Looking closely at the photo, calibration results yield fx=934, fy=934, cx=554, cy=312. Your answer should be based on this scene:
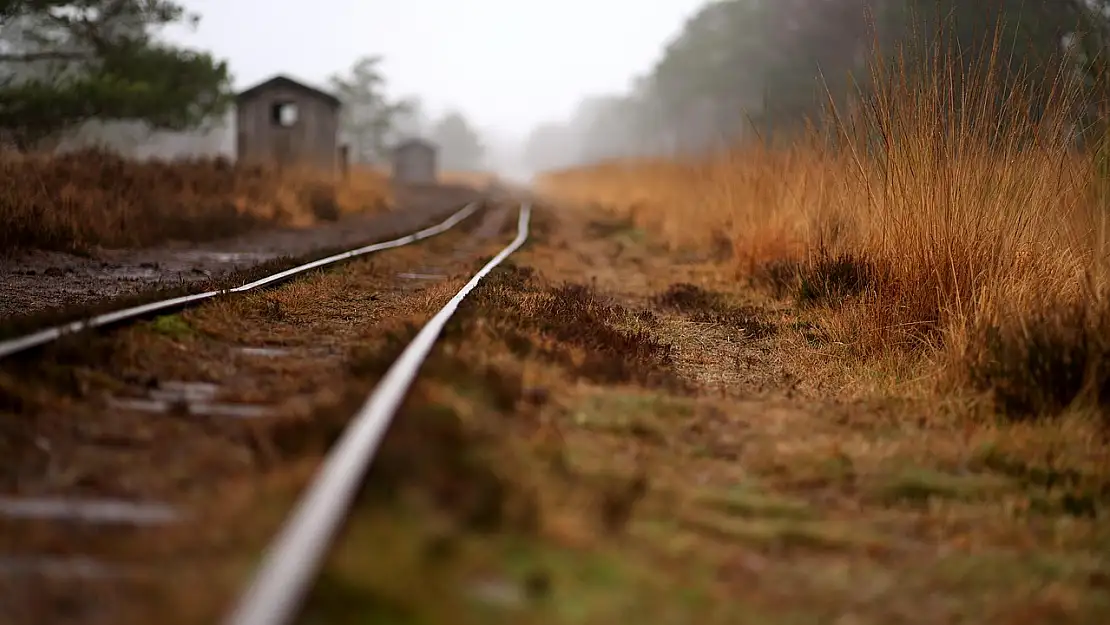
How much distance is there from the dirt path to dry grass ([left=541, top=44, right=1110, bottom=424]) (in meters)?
0.40

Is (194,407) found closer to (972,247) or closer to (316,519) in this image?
(316,519)

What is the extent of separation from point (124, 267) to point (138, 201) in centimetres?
346

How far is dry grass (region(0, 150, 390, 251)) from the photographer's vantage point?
29.8 feet

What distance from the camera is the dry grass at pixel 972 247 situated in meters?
3.93

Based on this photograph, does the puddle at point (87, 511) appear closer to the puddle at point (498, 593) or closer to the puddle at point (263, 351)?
the puddle at point (498, 593)

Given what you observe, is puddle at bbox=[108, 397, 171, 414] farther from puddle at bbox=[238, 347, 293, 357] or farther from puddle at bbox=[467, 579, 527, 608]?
puddle at bbox=[467, 579, 527, 608]

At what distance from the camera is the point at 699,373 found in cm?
499

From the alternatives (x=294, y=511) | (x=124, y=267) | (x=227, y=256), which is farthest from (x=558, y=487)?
(x=227, y=256)

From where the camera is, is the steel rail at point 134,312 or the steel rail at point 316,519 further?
the steel rail at point 134,312

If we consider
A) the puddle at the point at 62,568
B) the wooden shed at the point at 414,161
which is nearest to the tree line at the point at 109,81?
the puddle at the point at 62,568

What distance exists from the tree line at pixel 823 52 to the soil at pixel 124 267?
508 centimetres

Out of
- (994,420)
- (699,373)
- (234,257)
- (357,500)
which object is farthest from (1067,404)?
(234,257)

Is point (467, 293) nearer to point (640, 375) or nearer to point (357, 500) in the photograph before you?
point (640, 375)

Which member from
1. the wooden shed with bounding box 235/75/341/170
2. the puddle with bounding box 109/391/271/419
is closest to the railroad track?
the puddle with bounding box 109/391/271/419
